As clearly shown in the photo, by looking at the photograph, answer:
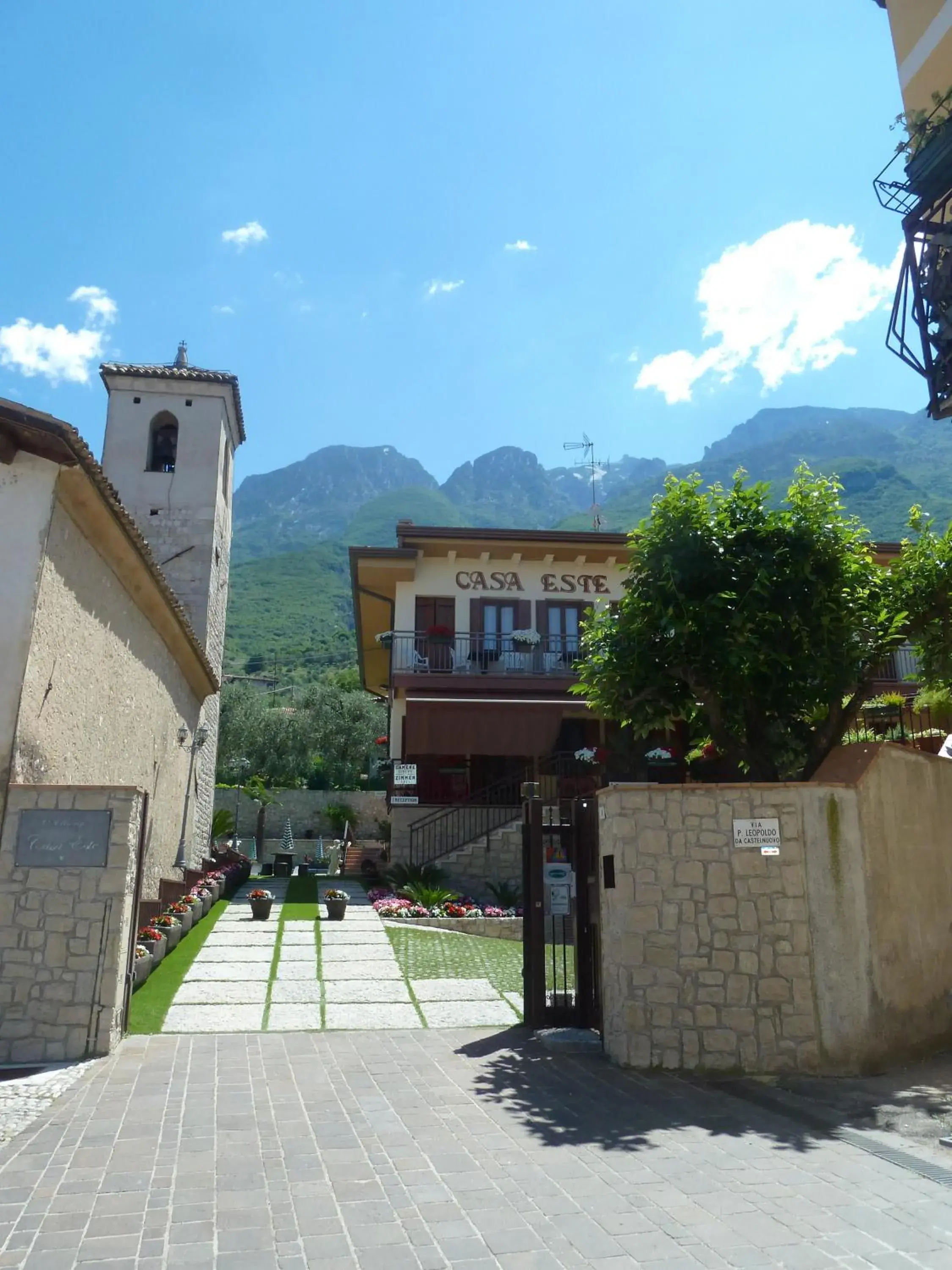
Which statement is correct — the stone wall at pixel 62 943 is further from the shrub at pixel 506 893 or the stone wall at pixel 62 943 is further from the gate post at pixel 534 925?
the shrub at pixel 506 893

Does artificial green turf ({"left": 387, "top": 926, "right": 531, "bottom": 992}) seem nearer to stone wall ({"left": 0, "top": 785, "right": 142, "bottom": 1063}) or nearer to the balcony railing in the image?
stone wall ({"left": 0, "top": 785, "right": 142, "bottom": 1063})

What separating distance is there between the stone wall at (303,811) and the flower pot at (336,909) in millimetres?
24164

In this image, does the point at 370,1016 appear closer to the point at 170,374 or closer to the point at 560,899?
the point at 560,899

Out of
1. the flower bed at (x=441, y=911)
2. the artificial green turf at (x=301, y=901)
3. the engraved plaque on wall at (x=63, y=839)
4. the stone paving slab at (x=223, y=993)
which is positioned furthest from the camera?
the artificial green turf at (x=301, y=901)

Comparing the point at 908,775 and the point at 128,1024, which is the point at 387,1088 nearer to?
the point at 128,1024

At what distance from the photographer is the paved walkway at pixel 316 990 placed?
9.07 m

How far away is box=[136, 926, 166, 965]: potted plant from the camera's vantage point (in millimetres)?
10658

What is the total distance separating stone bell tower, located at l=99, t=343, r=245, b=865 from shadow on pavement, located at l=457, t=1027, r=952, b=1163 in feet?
52.4

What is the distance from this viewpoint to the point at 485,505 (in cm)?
18350

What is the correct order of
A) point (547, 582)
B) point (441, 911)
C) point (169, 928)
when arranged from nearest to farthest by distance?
point (169, 928)
point (441, 911)
point (547, 582)

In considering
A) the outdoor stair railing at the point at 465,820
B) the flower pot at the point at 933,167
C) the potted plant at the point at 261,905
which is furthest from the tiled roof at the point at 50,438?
the outdoor stair railing at the point at 465,820

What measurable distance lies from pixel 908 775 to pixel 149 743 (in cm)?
1099

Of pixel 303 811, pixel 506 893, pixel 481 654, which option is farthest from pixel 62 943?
pixel 303 811

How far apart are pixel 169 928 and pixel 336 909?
3.37 meters
